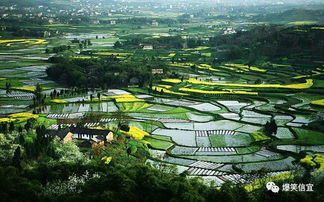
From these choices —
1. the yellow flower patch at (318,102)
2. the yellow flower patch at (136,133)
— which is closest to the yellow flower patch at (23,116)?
the yellow flower patch at (136,133)

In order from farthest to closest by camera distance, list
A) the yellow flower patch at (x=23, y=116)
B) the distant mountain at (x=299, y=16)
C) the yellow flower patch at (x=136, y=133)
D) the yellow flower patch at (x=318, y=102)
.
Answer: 1. the distant mountain at (x=299, y=16)
2. the yellow flower patch at (x=318, y=102)
3. the yellow flower patch at (x=23, y=116)
4. the yellow flower patch at (x=136, y=133)

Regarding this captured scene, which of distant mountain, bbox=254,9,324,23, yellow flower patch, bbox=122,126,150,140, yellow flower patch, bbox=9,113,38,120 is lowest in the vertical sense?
yellow flower patch, bbox=9,113,38,120

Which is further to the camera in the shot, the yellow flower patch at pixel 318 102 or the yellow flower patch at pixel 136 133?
the yellow flower patch at pixel 318 102

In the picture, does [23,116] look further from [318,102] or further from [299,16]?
[299,16]

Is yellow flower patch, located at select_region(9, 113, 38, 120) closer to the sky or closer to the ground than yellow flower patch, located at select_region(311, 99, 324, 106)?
closer to the ground

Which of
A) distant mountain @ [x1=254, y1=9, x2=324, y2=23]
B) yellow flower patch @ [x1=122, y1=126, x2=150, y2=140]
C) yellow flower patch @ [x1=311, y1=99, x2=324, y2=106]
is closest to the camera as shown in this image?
yellow flower patch @ [x1=122, y1=126, x2=150, y2=140]

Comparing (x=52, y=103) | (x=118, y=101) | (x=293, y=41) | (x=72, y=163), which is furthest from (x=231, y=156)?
(x=293, y=41)

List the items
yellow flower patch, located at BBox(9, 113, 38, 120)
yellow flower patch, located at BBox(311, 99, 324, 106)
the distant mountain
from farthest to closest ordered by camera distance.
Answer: the distant mountain < yellow flower patch, located at BBox(311, 99, 324, 106) < yellow flower patch, located at BBox(9, 113, 38, 120)

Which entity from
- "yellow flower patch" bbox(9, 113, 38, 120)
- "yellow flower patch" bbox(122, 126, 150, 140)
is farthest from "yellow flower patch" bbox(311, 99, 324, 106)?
"yellow flower patch" bbox(9, 113, 38, 120)

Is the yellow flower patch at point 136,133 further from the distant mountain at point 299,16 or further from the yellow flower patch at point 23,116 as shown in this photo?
the distant mountain at point 299,16

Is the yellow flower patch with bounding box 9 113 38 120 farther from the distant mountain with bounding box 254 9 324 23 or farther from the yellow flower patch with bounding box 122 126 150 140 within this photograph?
the distant mountain with bounding box 254 9 324 23

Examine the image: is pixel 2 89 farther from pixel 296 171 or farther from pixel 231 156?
pixel 296 171
